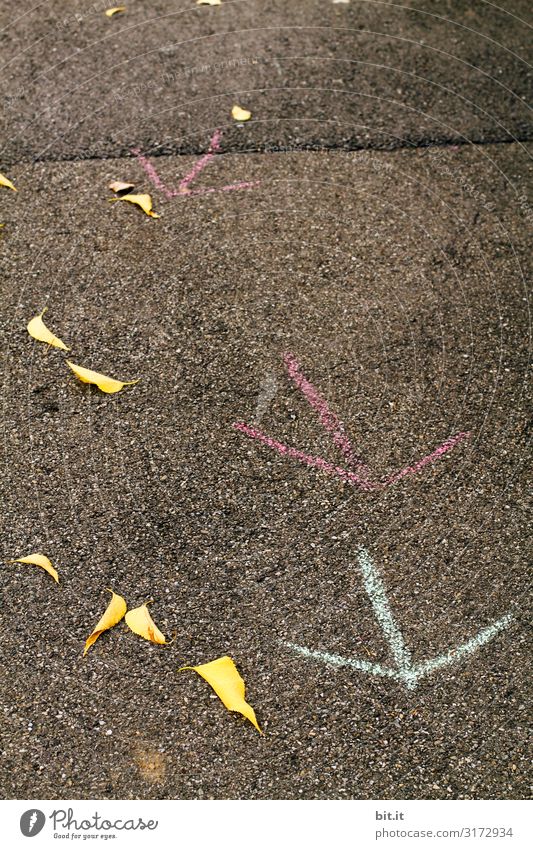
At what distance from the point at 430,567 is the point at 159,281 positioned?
1354mm

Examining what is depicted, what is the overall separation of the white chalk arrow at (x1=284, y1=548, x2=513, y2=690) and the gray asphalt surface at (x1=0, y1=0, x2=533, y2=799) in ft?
0.07

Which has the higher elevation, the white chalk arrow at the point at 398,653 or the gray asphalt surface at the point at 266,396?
the gray asphalt surface at the point at 266,396

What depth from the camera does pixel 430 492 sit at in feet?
9.25

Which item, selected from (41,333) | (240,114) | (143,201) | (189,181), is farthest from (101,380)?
(240,114)

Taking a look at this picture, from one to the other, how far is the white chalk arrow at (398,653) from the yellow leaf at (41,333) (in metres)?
1.25

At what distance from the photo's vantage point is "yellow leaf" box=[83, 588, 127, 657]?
2490 mm

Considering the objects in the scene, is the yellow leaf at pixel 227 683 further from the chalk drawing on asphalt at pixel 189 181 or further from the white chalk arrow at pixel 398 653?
the chalk drawing on asphalt at pixel 189 181

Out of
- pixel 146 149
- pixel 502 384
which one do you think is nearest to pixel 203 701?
pixel 502 384

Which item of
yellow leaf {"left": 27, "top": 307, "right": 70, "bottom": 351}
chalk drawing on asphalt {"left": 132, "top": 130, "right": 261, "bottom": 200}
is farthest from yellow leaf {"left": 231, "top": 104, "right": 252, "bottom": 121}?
yellow leaf {"left": 27, "top": 307, "right": 70, "bottom": 351}

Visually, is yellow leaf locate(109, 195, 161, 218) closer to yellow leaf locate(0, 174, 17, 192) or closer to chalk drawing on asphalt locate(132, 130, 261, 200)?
chalk drawing on asphalt locate(132, 130, 261, 200)

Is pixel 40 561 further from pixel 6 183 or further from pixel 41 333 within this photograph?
pixel 6 183

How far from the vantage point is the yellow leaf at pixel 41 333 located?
10.4 feet

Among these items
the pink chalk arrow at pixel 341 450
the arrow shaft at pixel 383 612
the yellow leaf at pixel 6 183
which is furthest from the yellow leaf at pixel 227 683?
the yellow leaf at pixel 6 183

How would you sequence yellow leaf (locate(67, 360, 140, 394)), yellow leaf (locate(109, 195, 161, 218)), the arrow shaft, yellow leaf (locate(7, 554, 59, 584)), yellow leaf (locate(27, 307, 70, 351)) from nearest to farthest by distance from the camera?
the arrow shaft < yellow leaf (locate(7, 554, 59, 584)) < yellow leaf (locate(67, 360, 140, 394)) < yellow leaf (locate(27, 307, 70, 351)) < yellow leaf (locate(109, 195, 161, 218))
